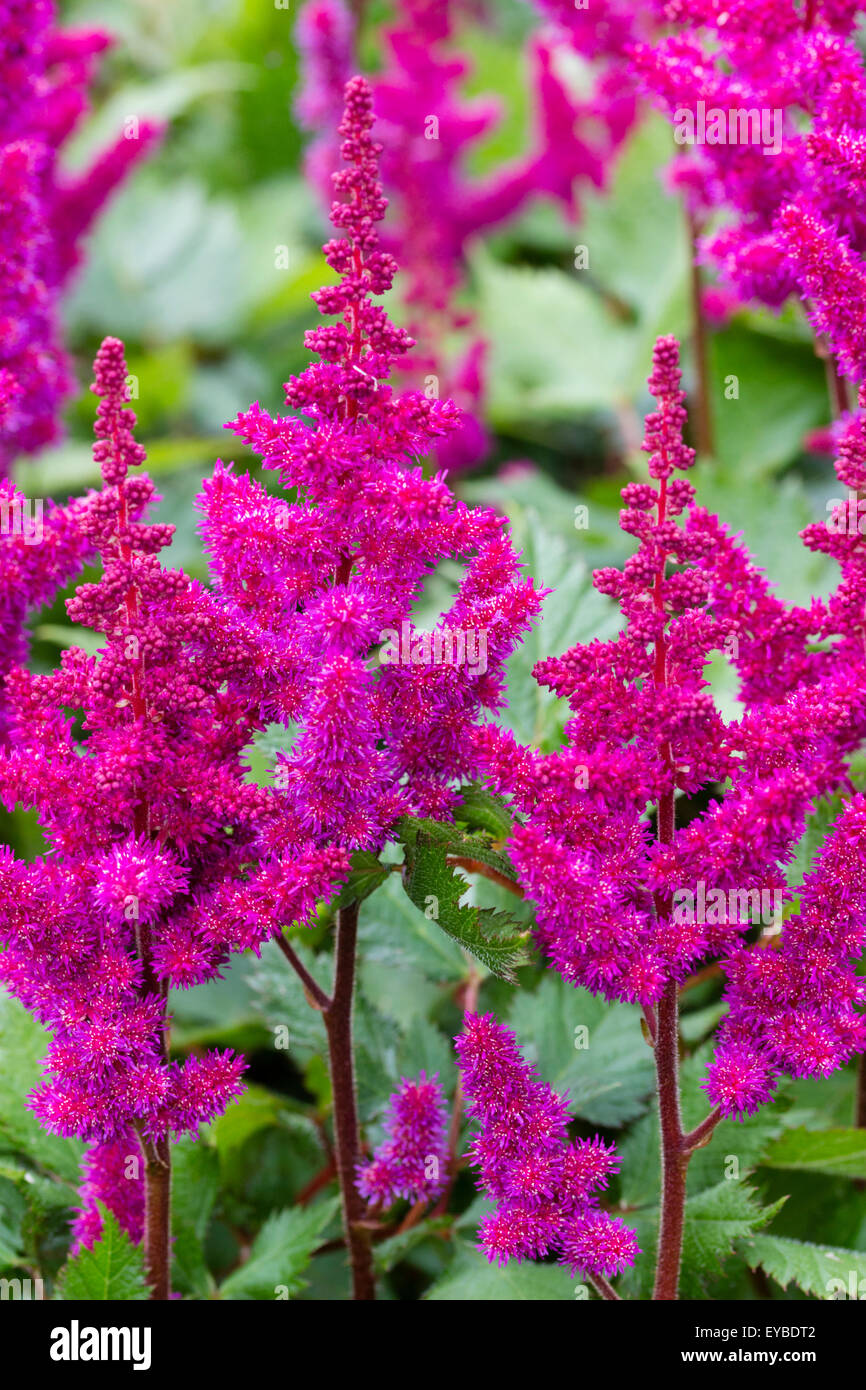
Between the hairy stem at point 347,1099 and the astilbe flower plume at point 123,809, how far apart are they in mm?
115

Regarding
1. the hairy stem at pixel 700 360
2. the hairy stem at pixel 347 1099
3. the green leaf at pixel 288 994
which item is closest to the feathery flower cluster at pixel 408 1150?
the hairy stem at pixel 347 1099

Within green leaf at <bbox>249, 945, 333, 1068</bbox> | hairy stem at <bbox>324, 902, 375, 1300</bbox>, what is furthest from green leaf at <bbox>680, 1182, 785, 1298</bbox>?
green leaf at <bbox>249, 945, 333, 1068</bbox>

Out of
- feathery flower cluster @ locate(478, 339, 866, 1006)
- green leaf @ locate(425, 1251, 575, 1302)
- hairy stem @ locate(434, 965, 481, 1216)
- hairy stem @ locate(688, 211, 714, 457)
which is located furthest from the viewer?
hairy stem @ locate(688, 211, 714, 457)

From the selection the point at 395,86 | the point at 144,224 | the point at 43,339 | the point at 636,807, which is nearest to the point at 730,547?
the point at 636,807

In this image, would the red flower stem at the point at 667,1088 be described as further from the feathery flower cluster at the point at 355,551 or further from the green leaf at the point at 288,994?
Result: the green leaf at the point at 288,994

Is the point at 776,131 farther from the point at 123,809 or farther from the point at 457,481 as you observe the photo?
the point at 457,481

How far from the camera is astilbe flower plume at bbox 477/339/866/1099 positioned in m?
0.95

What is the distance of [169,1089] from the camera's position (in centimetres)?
100

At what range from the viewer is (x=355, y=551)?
1010 millimetres

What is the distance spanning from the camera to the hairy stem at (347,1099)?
3.63 ft

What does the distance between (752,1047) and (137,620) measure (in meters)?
0.50

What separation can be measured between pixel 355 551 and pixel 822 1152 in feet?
2.15

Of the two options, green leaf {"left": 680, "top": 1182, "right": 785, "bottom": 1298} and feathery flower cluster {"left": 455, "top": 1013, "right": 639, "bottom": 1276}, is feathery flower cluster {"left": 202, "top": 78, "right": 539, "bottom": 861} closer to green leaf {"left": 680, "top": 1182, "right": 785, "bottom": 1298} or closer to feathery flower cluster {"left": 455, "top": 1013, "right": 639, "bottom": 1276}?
feathery flower cluster {"left": 455, "top": 1013, "right": 639, "bottom": 1276}

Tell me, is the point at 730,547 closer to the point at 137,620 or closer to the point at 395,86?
the point at 137,620
